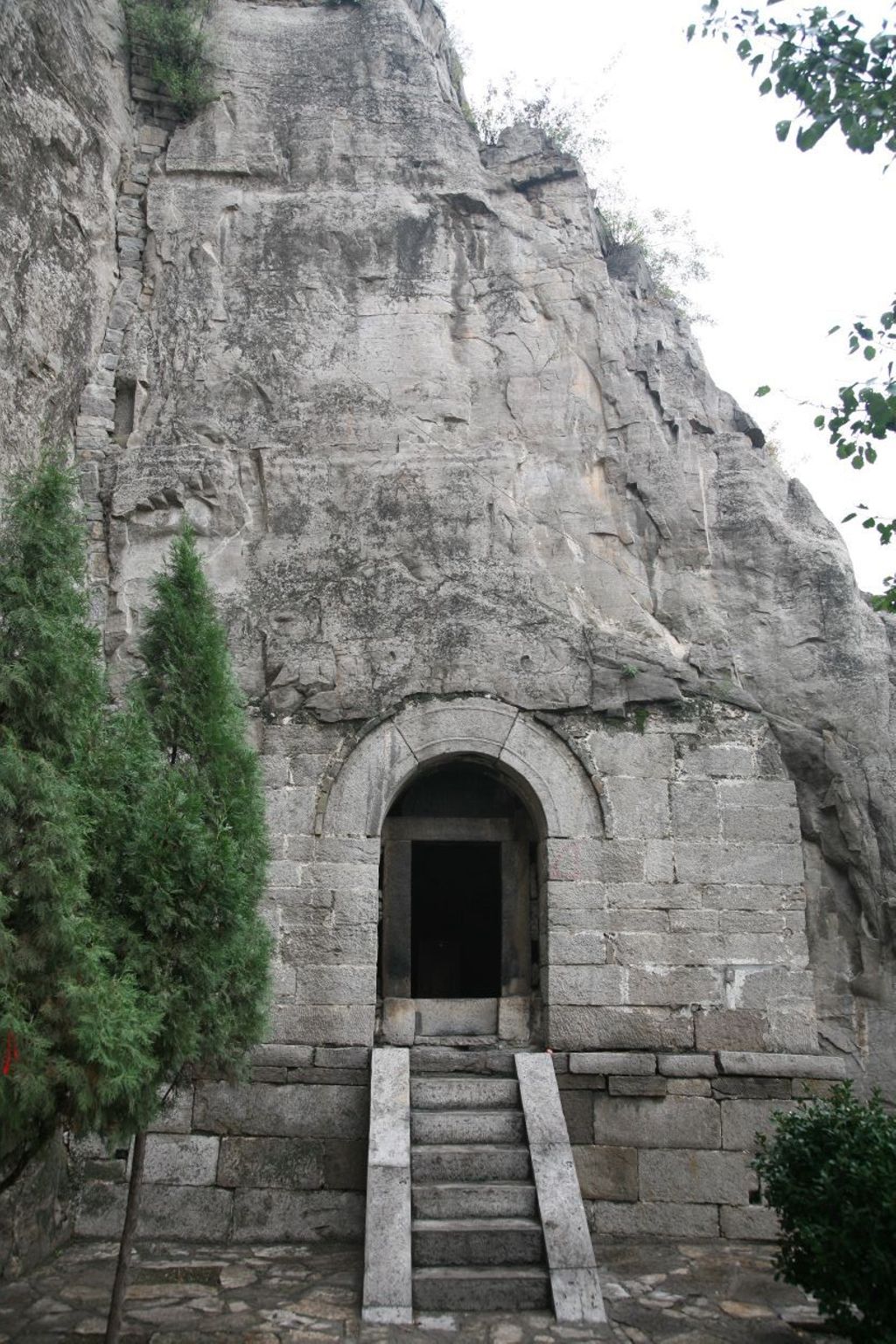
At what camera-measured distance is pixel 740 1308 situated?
602cm

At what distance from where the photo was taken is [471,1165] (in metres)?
6.73

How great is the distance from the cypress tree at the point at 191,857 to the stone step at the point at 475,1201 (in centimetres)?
160

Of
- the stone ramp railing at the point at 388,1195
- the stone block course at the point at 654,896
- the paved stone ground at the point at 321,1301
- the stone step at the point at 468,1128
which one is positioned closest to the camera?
the paved stone ground at the point at 321,1301

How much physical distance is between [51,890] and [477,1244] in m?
3.34

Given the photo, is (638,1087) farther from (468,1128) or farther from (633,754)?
(633,754)

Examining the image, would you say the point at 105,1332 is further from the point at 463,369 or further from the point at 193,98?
the point at 193,98

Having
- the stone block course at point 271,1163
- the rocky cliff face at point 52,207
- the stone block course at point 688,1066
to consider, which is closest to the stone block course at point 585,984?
the stone block course at point 688,1066

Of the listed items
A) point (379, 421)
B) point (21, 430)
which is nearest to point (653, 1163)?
point (379, 421)

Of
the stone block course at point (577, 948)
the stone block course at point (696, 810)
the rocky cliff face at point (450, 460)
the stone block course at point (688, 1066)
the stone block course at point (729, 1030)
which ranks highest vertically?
the rocky cliff face at point (450, 460)

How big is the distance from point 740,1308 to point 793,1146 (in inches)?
41.4

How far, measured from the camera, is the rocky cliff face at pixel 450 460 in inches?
334

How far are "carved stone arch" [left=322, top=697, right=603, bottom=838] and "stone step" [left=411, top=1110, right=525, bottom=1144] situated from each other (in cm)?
195

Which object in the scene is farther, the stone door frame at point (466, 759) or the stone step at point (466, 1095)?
the stone door frame at point (466, 759)

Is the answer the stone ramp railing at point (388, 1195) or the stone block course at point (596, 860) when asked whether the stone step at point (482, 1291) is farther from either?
the stone block course at point (596, 860)
